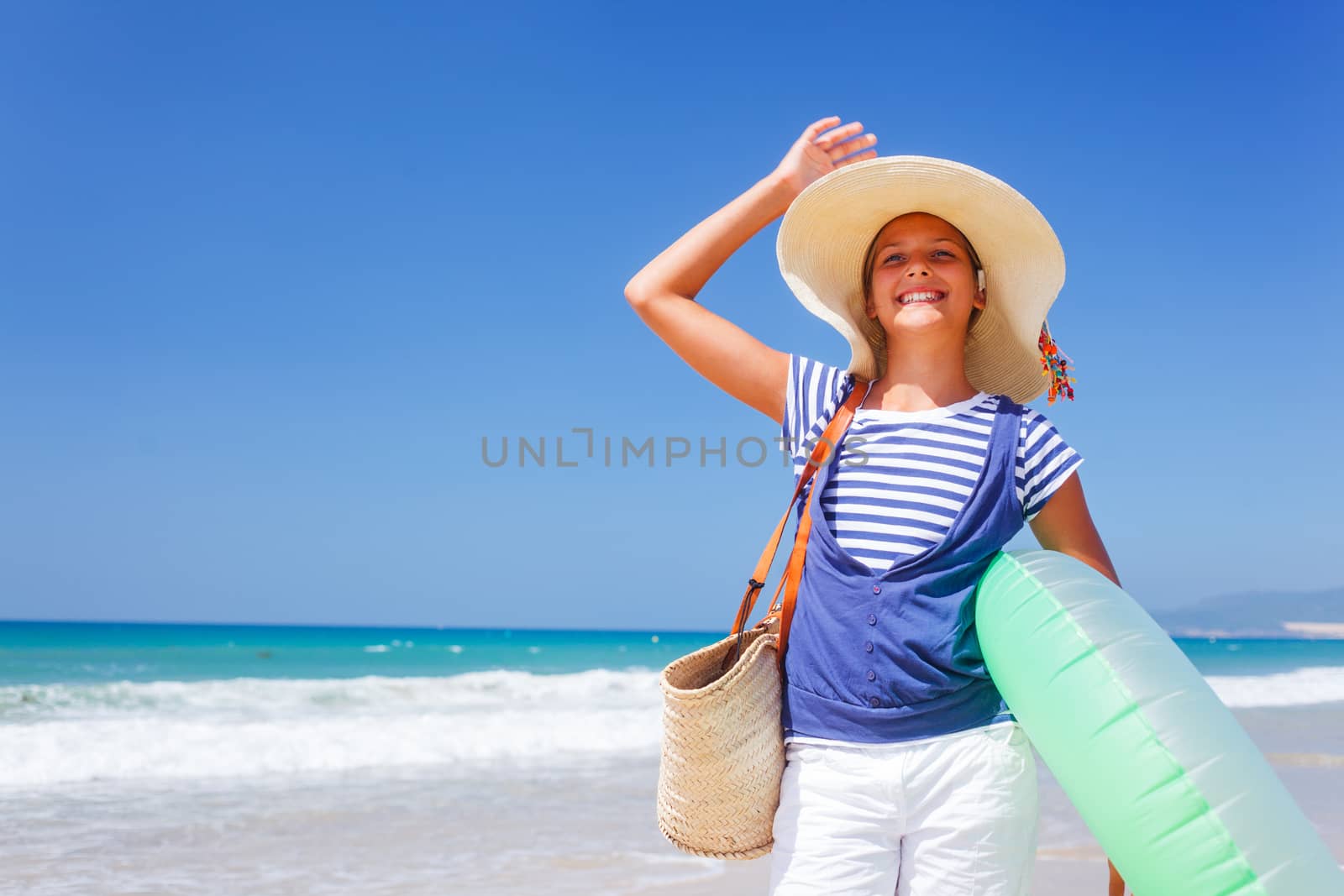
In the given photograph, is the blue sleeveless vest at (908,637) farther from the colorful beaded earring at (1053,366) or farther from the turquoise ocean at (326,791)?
the turquoise ocean at (326,791)

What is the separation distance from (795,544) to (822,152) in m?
0.80

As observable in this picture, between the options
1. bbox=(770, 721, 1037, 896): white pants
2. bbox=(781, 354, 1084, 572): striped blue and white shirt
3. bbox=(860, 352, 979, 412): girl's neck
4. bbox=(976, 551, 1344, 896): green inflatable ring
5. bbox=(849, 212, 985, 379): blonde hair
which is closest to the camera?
bbox=(976, 551, 1344, 896): green inflatable ring

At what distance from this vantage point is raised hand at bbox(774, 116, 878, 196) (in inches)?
82.4

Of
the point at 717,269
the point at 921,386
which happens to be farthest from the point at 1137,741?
the point at 717,269

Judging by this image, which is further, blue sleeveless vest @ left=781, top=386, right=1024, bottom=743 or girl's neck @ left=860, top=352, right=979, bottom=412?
girl's neck @ left=860, top=352, right=979, bottom=412

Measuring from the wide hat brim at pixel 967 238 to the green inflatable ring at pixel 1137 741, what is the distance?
56 centimetres

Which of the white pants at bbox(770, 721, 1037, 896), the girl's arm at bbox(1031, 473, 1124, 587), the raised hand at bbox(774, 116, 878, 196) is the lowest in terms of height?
the white pants at bbox(770, 721, 1037, 896)

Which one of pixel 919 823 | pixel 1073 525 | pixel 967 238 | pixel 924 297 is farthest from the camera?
pixel 967 238

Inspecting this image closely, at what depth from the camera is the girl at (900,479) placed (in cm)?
165

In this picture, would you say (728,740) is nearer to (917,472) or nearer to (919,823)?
(919,823)

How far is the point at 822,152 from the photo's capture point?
2.10m

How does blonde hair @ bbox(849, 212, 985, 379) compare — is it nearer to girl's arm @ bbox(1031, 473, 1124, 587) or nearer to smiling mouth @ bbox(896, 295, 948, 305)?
smiling mouth @ bbox(896, 295, 948, 305)

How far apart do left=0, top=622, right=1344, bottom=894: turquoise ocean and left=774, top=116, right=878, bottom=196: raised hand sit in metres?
3.00

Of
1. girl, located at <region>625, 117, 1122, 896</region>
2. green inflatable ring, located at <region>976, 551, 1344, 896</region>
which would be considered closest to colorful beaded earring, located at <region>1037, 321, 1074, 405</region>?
girl, located at <region>625, 117, 1122, 896</region>
